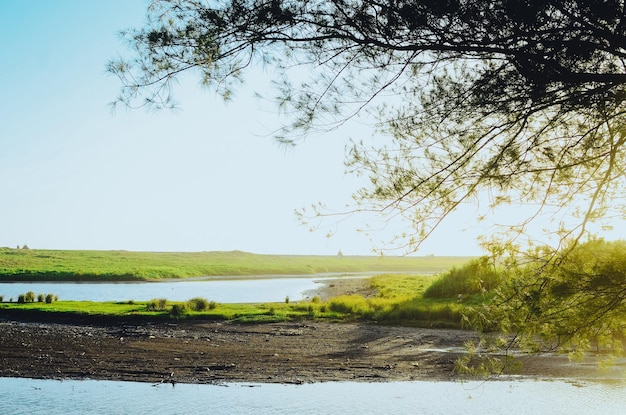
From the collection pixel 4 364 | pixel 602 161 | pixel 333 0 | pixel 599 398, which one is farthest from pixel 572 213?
pixel 4 364

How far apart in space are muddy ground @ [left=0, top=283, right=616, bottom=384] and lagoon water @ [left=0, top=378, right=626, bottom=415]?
709 mm

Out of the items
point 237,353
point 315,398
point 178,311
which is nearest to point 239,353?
point 237,353

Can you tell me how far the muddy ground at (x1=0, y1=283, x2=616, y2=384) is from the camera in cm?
1250

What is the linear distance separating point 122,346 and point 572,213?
12789mm

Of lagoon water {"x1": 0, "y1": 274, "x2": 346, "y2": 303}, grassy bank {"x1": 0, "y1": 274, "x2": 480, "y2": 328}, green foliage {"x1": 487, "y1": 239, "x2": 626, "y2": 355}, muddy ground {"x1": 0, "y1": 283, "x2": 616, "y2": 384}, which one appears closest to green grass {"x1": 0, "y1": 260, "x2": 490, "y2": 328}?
grassy bank {"x1": 0, "y1": 274, "x2": 480, "y2": 328}

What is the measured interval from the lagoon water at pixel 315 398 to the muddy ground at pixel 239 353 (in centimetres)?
A: 71

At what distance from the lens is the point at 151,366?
521 inches

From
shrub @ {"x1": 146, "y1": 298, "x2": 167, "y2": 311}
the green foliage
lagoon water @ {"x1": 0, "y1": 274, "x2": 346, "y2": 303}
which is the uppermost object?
the green foliage

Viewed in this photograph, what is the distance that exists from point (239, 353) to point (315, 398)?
4913mm

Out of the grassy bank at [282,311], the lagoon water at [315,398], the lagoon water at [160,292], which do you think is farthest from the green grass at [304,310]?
the lagoon water at [160,292]

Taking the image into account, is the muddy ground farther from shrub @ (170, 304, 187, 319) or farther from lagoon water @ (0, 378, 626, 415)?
shrub @ (170, 304, 187, 319)

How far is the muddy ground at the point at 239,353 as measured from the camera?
12.5 m

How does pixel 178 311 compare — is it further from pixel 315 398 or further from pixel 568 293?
pixel 568 293

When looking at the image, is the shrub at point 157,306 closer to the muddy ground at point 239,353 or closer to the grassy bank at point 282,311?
the grassy bank at point 282,311
